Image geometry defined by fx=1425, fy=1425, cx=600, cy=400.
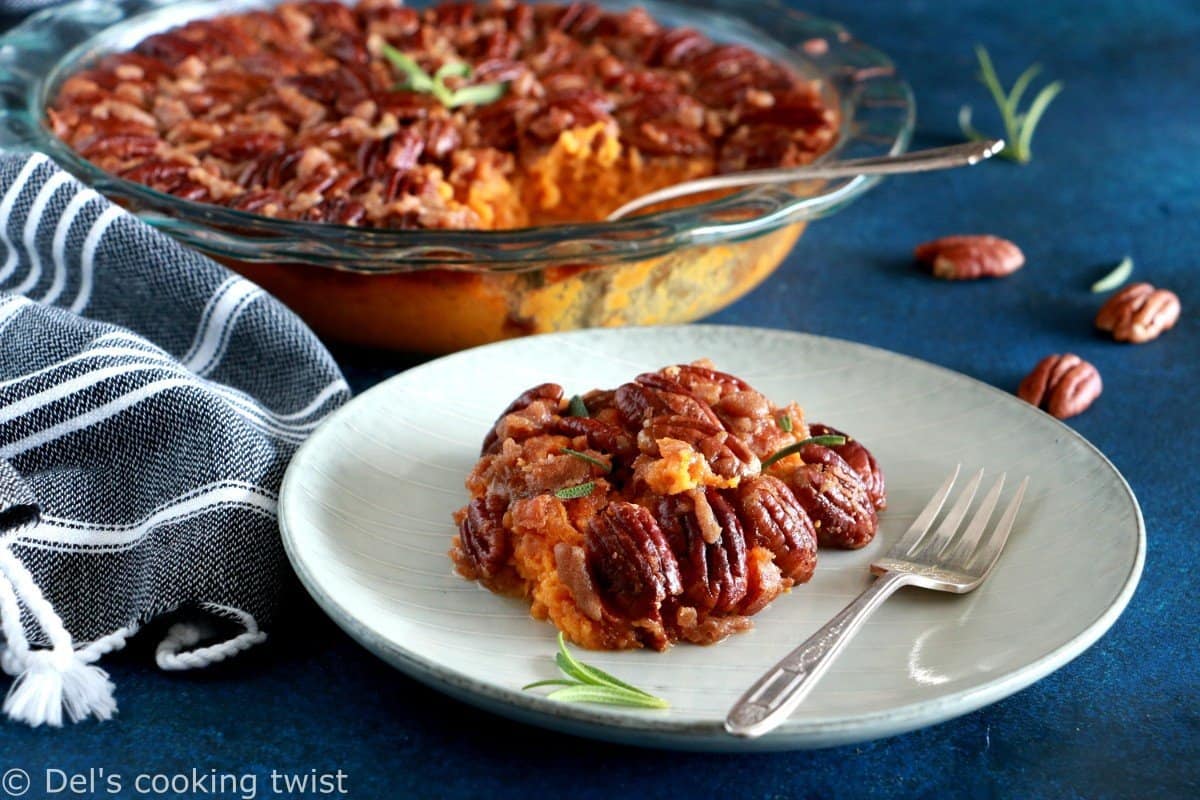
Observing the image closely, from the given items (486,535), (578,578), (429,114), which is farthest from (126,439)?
(429,114)

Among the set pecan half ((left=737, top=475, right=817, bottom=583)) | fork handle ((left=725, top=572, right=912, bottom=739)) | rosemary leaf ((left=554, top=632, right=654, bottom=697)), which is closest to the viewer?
fork handle ((left=725, top=572, right=912, bottom=739))

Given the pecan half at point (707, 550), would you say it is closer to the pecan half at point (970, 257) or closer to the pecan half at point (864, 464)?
the pecan half at point (864, 464)

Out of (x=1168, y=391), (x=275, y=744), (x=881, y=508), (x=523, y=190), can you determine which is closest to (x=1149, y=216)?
(x=1168, y=391)

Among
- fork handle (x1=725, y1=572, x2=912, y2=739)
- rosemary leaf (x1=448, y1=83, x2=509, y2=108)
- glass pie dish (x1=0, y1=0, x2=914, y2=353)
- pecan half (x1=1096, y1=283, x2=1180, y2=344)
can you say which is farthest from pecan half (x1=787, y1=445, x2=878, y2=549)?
rosemary leaf (x1=448, y1=83, x2=509, y2=108)

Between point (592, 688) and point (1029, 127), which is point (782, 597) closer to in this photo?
point (592, 688)

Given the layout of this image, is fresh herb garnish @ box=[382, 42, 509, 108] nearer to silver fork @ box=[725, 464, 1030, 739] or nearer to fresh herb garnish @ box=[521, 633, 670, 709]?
silver fork @ box=[725, 464, 1030, 739]

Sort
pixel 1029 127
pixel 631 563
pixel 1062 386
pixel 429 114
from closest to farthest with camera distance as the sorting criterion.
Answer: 1. pixel 631 563
2. pixel 1062 386
3. pixel 429 114
4. pixel 1029 127

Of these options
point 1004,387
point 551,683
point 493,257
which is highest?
point 493,257
